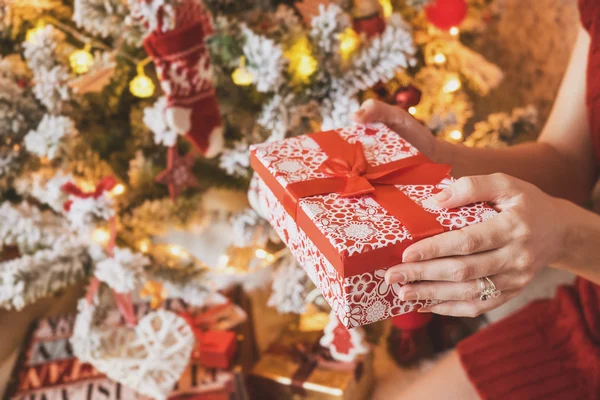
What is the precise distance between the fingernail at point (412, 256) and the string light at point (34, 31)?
30.0 inches

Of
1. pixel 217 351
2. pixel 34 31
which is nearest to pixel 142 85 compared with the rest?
pixel 34 31

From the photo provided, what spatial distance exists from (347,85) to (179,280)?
55 cm

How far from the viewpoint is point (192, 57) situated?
3.13 ft

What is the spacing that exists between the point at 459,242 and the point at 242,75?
60 cm

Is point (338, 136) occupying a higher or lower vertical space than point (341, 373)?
higher

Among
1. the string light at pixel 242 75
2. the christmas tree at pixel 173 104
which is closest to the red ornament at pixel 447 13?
the christmas tree at pixel 173 104

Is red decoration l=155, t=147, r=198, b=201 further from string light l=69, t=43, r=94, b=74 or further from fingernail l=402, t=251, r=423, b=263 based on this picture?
fingernail l=402, t=251, r=423, b=263

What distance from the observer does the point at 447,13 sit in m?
1.15

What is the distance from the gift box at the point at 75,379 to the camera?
3.73 ft

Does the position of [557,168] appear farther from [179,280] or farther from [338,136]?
[179,280]

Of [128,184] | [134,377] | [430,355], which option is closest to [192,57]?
[128,184]

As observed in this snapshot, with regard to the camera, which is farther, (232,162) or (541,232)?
(232,162)

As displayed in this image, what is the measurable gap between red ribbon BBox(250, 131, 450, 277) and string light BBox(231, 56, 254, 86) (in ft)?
0.99

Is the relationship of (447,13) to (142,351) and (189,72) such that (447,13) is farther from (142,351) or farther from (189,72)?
(142,351)
